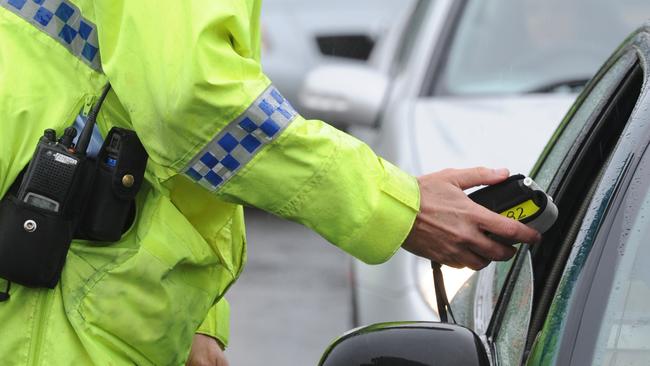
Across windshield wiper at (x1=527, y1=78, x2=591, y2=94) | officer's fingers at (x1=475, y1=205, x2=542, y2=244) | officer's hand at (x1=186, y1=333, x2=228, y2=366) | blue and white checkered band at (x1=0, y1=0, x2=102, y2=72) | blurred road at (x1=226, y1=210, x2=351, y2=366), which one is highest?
blue and white checkered band at (x1=0, y1=0, x2=102, y2=72)

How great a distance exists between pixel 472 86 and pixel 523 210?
2.92 metres

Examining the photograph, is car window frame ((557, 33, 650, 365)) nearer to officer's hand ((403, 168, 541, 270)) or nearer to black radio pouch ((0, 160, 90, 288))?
officer's hand ((403, 168, 541, 270))

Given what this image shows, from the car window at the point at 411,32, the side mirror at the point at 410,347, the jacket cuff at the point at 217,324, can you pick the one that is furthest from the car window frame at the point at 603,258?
the car window at the point at 411,32

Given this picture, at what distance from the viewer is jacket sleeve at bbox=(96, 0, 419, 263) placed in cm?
197

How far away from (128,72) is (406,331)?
54 cm

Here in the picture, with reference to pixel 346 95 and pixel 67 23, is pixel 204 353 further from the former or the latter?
pixel 346 95

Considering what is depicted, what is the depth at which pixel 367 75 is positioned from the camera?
223 inches

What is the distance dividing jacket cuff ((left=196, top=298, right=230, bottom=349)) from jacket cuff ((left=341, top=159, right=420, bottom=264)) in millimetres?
542

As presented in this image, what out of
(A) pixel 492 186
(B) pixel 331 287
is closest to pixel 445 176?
(A) pixel 492 186

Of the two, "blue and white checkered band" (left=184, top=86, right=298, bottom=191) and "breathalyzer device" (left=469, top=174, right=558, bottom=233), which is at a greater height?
"blue and white checkered band" (left=184, top=86, right=298, bottom=191)

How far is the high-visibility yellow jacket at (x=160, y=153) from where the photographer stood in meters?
1.98

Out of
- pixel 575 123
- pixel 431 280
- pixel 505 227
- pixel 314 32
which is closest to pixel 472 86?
pixel 431 280

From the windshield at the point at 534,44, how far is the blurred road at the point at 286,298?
0.97 m

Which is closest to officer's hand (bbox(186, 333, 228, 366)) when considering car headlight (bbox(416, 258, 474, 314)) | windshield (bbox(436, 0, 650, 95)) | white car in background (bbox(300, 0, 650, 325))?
car headlight (bbox(416, 258, 474, 314))
